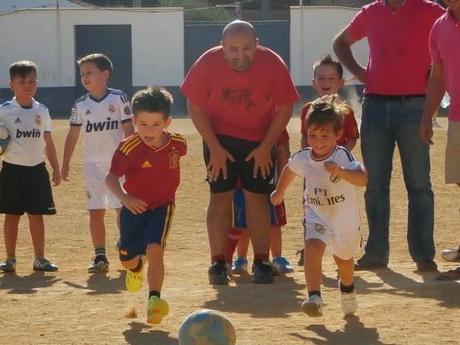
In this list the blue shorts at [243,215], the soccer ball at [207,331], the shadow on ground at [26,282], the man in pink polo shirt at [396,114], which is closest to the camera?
the soccer ball at [207,331]

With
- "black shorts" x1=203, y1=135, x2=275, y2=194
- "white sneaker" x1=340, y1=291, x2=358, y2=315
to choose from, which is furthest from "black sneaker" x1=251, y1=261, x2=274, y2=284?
"white sneaker" x1=340, y1=291, x2=358, y2=315

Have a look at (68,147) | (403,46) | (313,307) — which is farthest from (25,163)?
(313,307)

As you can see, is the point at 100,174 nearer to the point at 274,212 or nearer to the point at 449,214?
the point at 274,212

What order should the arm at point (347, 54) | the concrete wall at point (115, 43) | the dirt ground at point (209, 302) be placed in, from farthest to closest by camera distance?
the concrete wall at point (115, 43) < the arm at point (347, 54) < the dirt ground at point (209, 302)

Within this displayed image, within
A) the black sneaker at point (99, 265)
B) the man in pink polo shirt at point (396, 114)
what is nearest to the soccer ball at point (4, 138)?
the black sneaker at point (99, 265)

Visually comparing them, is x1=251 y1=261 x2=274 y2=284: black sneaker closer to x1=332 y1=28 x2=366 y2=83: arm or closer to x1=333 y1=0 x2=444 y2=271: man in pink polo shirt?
x1=333 y1=0 x2=444 y2=271: man in pink polo shirt

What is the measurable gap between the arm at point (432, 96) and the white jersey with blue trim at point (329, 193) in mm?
1402

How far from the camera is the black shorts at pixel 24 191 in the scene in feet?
31.9

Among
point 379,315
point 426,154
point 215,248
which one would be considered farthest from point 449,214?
point 379,315

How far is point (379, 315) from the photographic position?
23.2 ft

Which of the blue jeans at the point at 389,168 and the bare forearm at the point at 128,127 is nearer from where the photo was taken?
the blue jeans at the point at 389,168

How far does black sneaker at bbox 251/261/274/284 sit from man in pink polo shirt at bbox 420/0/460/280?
120cm

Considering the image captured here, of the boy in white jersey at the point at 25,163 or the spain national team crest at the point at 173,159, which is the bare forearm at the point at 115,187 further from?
the boy in white jersey at the point at 25,163

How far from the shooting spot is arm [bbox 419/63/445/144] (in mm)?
8250
